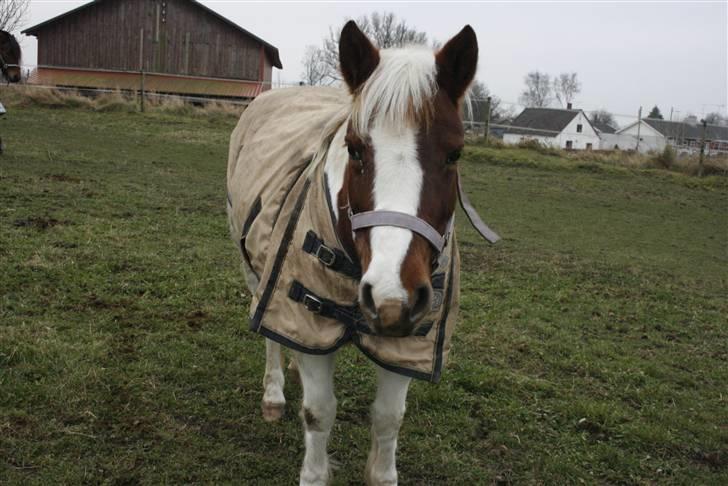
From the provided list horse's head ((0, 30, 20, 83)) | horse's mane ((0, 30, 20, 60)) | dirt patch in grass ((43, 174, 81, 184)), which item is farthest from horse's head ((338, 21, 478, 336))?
horse's mane ((0, 30, 20, 60))

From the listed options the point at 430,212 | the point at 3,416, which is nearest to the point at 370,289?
the point at 430,212

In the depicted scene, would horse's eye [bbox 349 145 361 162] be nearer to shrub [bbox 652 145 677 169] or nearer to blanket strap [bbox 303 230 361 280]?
blanket strap [bbox 303 230 361 280]

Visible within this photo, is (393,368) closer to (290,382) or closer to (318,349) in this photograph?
(318,349)

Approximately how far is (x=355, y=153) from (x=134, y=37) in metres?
30.2

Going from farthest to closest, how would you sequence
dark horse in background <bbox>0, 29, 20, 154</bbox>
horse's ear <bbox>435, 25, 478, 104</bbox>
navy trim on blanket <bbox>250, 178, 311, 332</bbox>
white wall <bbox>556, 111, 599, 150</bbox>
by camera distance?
white wall <bbox>556, 111, 599, 150</bbox> → dark horse in background <bbox>0, 29, 20, 154</bbox> → navy trim on blanket <bbox>250, 178, 311, 332</bbox> → horse's ear <bbox>435, 25, 478, 104</bbox>

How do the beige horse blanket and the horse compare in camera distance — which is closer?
the horse

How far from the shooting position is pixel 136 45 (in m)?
28.9

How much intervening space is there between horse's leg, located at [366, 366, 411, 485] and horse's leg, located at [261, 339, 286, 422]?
2.70ft

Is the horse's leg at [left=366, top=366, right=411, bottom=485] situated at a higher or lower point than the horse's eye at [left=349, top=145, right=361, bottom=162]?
lower

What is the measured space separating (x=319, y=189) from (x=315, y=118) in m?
0.92

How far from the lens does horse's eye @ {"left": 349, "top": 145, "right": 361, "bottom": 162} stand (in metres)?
2.05

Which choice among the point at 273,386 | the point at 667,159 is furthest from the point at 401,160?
the point at 667,159

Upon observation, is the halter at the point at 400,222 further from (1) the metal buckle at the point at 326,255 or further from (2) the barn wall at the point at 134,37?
(2) the barn wall at the point at 134,37

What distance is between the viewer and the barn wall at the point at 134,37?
29.0 m
